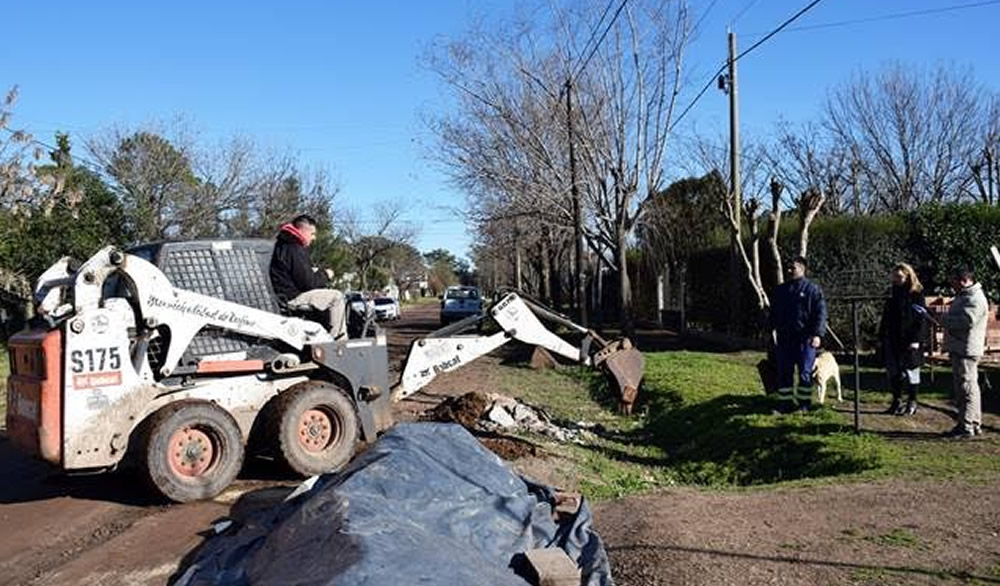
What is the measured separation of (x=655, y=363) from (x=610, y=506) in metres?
11.0

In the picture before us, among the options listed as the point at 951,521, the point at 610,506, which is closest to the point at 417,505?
the point at 610,506

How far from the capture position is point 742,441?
11.3 metres

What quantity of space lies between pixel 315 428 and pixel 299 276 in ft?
4.83

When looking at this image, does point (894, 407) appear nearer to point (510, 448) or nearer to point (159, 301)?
point (510, 448)

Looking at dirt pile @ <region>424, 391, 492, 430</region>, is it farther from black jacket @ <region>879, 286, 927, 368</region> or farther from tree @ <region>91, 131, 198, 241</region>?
tree @ <region>91, 131, 198, 241</region>

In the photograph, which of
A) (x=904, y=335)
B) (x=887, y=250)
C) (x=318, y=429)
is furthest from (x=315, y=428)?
(x=887, y=250)

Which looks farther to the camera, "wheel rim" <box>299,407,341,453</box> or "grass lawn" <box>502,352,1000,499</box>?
"wheel rim" <box>299,407,341,453</box>

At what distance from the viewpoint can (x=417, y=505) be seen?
5801mm

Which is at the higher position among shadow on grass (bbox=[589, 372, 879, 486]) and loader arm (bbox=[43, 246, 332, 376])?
→ loader arm (bbox=[43, 246, 332, 376])

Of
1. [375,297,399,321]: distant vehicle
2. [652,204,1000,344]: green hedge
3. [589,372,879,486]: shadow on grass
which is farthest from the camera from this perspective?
[375,297,399,321]: distant vehicle

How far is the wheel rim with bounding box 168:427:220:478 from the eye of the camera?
8688 mm

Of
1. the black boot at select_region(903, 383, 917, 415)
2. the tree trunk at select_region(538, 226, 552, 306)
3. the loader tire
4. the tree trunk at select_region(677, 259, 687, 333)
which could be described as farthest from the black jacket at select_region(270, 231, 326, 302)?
the tree trunk at select_region(538, 226, 552, 306)

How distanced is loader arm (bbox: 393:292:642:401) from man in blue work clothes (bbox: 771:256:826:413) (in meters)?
1.67

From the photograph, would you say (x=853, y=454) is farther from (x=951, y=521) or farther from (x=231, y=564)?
(x=231, y=564)
